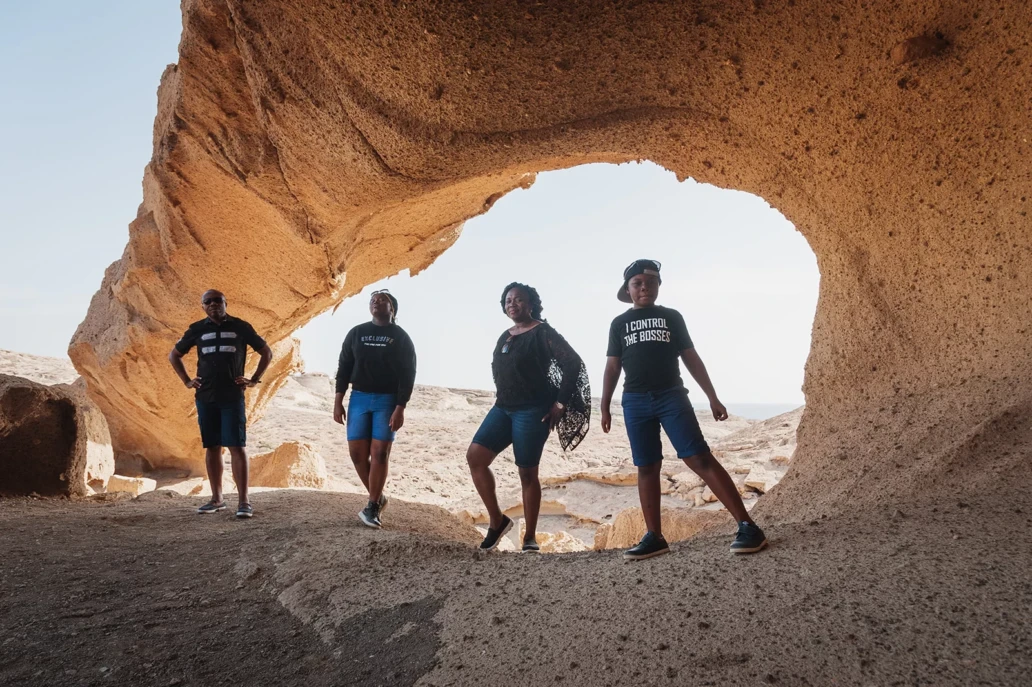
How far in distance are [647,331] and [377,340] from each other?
70.0 inches

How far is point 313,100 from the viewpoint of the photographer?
3.82 metres

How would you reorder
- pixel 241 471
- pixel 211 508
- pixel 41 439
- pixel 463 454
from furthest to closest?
pixel 463 454 < pixel 41 439 < pixel 211 508 < pixel 241 471

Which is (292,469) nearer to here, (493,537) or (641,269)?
(493,537)

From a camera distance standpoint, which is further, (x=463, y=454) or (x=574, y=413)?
(x=463, y=454)

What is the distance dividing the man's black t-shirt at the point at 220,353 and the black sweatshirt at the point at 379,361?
0.71 meters

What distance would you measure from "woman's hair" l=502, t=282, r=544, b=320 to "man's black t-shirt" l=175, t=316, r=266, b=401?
1.72 meters

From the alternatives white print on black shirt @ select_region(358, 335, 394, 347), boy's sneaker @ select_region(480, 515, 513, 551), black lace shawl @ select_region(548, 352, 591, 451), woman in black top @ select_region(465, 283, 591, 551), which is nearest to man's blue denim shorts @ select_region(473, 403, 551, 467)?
woman in black top @ select_region(465, 283, 591, 551)

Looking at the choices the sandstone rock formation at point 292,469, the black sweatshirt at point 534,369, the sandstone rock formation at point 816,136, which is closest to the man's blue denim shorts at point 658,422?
the black sweatshirt at point 534,369

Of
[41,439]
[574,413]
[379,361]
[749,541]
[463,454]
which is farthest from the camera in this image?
[463,454]

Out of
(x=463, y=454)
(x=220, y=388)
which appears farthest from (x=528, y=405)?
(x=463, y=454)

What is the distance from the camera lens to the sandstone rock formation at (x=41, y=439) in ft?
14.6

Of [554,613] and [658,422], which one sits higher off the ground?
[658,422]

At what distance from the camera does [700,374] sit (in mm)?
2848

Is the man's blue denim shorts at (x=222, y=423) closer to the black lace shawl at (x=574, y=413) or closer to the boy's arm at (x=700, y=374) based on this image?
the black lace shawl at (x=574, y=413)
